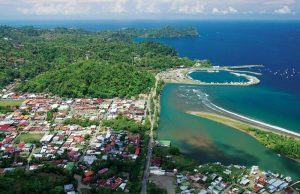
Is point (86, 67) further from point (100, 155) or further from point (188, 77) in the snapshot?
point (100, 155)

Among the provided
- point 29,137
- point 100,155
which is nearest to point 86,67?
point 29,137

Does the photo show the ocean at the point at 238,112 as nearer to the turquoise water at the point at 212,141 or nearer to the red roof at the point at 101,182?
the turquoise water at the point at 212,141

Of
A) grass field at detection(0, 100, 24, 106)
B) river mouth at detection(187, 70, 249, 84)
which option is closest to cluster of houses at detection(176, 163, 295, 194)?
grass field at detection(0, 100, 24, 106)

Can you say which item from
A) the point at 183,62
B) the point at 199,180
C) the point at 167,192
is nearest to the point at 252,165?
the point at 199,180

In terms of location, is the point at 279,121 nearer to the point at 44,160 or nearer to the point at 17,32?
the point at 44,160

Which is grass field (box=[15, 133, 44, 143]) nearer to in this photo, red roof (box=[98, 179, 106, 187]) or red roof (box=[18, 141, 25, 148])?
red roof (box=[18, 141, 25, 148])

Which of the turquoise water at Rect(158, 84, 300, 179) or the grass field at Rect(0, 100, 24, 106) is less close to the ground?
the grass field at Rect(0, 100, 24, 106)
